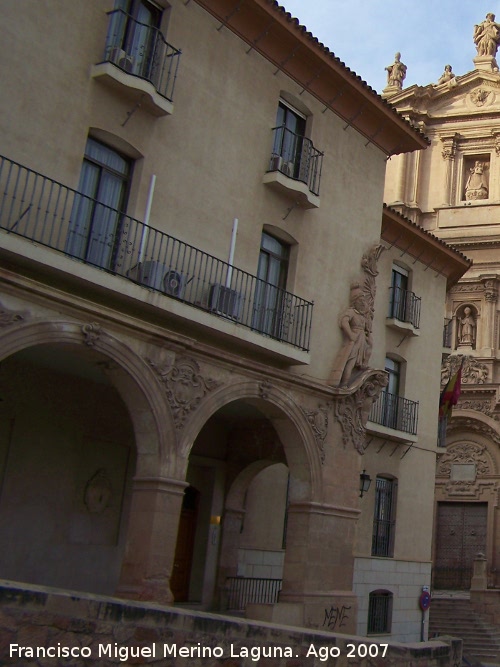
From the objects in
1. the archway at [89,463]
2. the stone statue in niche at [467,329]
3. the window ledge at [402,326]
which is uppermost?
the stone statue in niche at [467,329]

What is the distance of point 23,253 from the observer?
38.9 feet

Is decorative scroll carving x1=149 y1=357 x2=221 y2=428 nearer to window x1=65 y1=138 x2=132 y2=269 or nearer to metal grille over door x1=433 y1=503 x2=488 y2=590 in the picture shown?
window x1=65 y1=138 x2=132 y2=269

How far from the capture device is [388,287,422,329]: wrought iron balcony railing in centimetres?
2333

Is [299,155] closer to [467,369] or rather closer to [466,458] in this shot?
[467,369]

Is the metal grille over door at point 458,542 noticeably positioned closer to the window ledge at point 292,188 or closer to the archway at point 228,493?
the archway at point 228,493

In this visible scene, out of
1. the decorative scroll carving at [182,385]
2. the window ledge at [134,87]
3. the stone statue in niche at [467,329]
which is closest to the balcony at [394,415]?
the decorative scroll carving at [182,385]

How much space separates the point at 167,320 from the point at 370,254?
652 cm

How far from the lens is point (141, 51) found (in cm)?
1466

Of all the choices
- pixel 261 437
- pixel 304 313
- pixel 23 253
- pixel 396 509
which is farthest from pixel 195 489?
pixel 23 253

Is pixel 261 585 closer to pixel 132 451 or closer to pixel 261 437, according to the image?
pixel 261 437

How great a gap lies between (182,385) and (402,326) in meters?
10.3

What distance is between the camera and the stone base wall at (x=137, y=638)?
8344 millimetres

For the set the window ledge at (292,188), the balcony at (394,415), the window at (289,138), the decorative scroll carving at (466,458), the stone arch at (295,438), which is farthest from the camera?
the decorative scroll carving at (466,458)

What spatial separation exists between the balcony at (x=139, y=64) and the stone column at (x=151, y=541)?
632 centimetres
